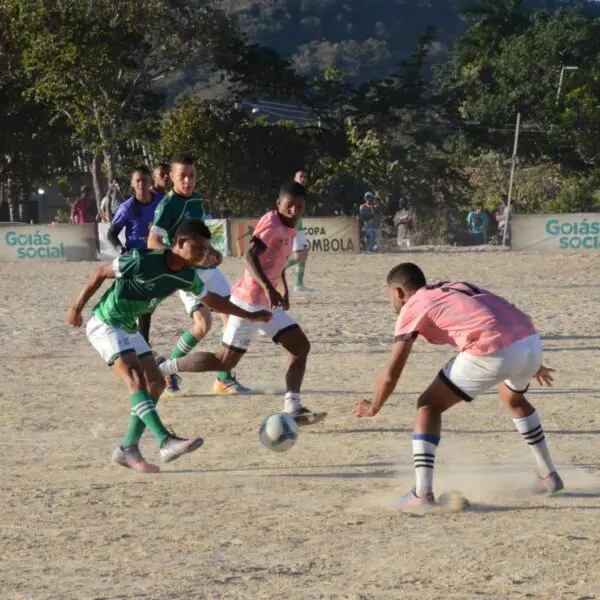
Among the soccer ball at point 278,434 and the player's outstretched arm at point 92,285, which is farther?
the soccer ball at point 278,434

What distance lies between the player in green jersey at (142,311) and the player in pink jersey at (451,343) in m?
1.32

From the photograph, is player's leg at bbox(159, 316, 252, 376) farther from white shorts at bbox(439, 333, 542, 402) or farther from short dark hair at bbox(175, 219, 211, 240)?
white shorts at bbox(439, 333, 542, 402)

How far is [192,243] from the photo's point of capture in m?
7.75

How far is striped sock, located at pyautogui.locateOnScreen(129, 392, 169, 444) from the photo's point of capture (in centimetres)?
797

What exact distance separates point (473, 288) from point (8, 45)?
1460 inches

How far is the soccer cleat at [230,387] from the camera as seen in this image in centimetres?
1136

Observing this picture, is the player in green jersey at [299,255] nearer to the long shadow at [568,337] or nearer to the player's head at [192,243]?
the long shadow at [568,337]

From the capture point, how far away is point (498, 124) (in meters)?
54.3

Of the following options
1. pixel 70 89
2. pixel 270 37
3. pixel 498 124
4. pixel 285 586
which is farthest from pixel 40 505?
pixel 270 37

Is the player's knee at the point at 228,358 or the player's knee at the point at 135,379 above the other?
the player's knee at the point at 135,379

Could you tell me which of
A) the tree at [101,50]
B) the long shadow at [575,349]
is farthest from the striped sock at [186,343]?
the tree at [101,50]

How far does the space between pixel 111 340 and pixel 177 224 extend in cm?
280

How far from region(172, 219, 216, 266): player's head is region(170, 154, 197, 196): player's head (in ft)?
10.2

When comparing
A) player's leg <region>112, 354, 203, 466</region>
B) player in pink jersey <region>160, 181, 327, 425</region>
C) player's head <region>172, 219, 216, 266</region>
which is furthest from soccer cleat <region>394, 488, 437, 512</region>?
player in pink jersey <region>160, 181, 327, 425</region>
